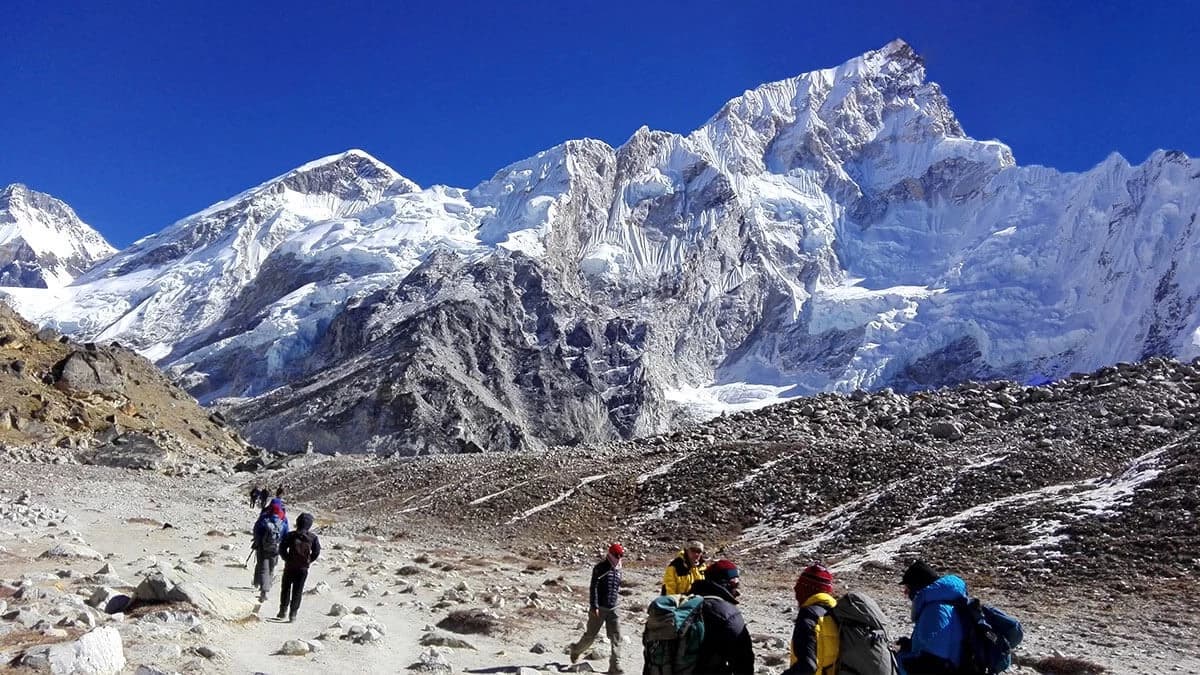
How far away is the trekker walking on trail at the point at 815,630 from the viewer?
21.8 feet

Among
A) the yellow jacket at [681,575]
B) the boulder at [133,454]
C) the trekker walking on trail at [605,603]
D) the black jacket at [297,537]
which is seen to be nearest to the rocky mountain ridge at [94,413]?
the boulder at [133,454]

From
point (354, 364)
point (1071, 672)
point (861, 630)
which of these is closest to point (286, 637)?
point (861, 630)

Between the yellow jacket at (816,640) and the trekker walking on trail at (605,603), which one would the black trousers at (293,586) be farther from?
the yellow jacket at (816,640)

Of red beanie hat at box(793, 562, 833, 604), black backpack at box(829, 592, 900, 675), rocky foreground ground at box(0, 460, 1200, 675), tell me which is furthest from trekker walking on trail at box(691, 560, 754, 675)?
rocky foreground ground at box(0, 460, 1200, 675)

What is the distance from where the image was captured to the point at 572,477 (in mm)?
39312

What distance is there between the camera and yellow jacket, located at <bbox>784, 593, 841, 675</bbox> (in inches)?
261

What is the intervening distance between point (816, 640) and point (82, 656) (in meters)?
7.13

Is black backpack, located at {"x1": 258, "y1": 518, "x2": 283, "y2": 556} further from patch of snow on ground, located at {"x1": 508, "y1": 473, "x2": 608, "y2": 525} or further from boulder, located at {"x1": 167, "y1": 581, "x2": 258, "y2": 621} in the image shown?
patch of snow on ground, located at {"x1": 508, "y1": 473, "x2": 608, "y2": 525}

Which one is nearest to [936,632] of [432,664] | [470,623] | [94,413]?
[432,664]

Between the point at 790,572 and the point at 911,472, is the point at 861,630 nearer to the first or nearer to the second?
the point at 790,572

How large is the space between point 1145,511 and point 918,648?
18.3 meters

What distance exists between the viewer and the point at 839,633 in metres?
6.60

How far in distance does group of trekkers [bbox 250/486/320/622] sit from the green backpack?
8.47m

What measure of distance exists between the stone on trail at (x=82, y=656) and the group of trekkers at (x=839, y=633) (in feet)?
18.2
